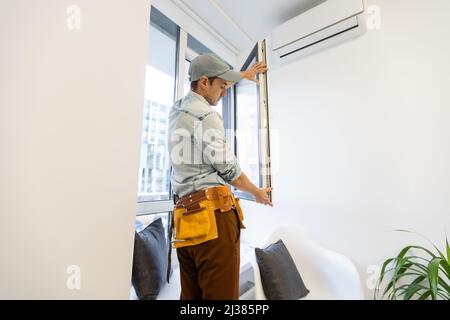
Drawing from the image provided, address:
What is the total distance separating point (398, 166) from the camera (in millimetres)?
1259

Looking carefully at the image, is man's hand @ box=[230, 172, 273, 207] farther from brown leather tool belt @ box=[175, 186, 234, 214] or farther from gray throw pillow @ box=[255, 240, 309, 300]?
gray throw pillow @ box=[255, 240, 309, 300]

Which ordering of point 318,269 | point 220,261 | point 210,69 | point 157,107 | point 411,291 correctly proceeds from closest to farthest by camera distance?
point 220,261 → point 210,69 → point 411,291 → point 318,269 → point 157,107

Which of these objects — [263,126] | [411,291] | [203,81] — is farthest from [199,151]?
[411,291]

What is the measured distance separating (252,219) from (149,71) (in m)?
1.58

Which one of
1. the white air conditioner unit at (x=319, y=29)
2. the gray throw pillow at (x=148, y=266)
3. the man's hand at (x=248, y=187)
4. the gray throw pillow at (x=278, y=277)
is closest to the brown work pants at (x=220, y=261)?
the man's hand at (x=248, y=187)

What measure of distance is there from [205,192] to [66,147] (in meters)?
0.46

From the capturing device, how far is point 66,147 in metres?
0.57

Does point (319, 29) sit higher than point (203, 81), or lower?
higher

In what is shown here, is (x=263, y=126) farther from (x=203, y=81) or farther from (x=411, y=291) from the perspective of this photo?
(x=411, y=291)

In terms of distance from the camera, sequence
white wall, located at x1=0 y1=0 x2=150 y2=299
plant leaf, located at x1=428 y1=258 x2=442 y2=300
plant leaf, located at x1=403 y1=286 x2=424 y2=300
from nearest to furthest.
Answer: white wall, located at x1=0 y1=0 x2=150 y2=299 → plant leaf, located at x1=428 y1=258 x2=442 y2=300 → plant leaf, located at x1=403 y1=286 x2=424 y2=300

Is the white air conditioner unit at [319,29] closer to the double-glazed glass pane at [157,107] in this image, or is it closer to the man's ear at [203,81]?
the double-glazed glass pane at [157,107]

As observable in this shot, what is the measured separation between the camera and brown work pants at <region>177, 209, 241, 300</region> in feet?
2.34

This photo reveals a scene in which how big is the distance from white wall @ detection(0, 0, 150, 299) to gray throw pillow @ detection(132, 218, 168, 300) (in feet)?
1.15

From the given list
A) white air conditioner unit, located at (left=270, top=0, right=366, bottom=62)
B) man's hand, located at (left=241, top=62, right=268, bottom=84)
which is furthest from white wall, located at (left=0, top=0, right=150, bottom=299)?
white air conditioner unit, located at (left=270, top=0, right=366, bottom=62)
